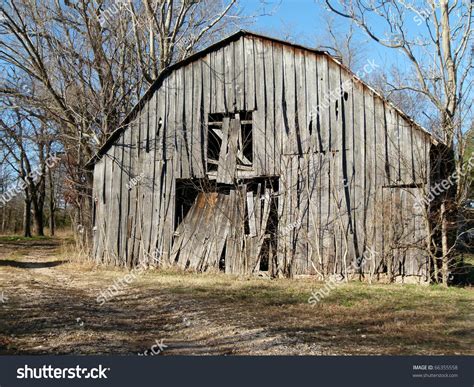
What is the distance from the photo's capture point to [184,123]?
53.3ft

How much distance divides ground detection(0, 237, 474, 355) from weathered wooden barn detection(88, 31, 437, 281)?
1278 millimetres

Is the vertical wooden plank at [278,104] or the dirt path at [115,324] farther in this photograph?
the vertical wooden plank at [278,104]

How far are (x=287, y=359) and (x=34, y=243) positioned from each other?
28234 millimetres

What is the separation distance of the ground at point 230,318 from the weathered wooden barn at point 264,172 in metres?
1.28

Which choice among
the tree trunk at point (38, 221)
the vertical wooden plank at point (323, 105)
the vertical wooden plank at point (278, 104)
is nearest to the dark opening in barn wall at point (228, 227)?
the vertical wooden plank at point (278, 104)

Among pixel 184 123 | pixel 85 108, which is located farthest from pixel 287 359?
pixel 85 108

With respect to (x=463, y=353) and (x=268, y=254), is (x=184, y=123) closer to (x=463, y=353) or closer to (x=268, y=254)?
Result: (x=268, y=254)

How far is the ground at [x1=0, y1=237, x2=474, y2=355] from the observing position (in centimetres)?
694

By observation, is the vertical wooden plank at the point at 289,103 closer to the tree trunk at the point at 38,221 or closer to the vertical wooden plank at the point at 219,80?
the vertical wooden plank at the point at 219,80

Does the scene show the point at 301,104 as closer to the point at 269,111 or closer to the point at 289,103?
the point at 289,103

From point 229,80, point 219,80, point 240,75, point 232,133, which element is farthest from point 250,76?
point 232,133

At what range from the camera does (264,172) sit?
→ 15.2 m

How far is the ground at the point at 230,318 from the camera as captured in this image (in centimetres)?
694

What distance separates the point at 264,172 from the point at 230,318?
691cm
